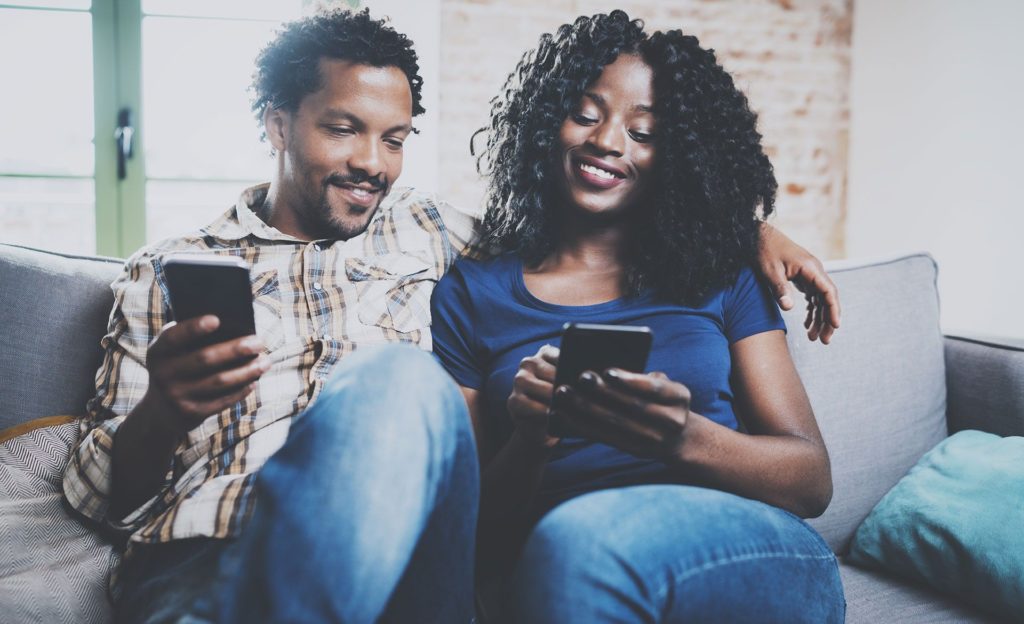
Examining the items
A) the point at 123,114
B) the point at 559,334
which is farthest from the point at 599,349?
the point at 123,114

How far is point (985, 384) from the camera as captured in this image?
4.76 ft

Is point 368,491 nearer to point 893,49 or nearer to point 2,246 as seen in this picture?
point 2,246

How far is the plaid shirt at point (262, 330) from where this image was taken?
1.09m

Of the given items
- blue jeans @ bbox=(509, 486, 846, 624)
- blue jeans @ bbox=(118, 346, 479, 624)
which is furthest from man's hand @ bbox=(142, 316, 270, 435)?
blue jeans @ bbox=(509, 486, 846, 624)

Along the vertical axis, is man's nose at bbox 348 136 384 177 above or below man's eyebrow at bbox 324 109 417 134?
below

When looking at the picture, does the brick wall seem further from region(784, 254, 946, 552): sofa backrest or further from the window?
region(784, 254, 946, 552): sofa backrest

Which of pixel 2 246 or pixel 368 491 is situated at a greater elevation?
pixel 2 246

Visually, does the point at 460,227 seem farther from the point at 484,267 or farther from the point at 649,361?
the point at 649,361

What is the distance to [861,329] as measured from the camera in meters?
1.48

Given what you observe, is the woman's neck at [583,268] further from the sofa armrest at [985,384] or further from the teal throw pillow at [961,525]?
the sofa armrest at [985,384]

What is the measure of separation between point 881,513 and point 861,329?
36 cm

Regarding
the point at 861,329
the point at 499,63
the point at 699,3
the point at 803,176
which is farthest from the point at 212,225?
the point at 803,176

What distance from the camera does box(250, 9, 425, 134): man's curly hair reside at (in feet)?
4.70

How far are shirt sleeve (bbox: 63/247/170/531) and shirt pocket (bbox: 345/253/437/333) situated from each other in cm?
32
